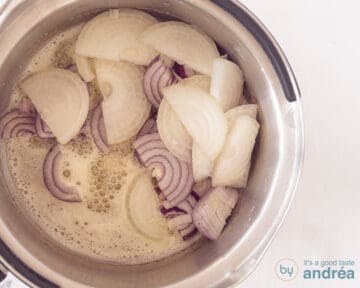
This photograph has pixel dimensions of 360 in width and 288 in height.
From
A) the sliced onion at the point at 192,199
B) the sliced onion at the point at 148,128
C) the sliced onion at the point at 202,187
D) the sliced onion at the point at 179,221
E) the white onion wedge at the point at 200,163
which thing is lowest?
the sliced onion at the point at 179,221

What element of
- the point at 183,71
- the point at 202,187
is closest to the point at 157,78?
the point at 183,71

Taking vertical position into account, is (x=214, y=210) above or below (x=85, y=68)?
below

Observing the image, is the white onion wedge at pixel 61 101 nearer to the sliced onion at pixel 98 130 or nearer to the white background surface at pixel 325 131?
the sliced onion at pixel 98 130

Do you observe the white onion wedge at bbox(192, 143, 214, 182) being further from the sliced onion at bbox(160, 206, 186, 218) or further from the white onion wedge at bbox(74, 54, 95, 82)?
the white onion wedge at bbox(74, 54, 95, 82)

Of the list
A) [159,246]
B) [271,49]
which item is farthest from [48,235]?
[271,49]

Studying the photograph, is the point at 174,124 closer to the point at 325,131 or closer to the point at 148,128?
the point at 148,128

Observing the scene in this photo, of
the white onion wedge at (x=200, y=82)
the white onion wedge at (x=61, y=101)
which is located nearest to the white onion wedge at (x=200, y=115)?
the white onion wedge at (x=200, y=82)

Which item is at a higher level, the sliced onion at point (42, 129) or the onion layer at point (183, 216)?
the sliced onion at point (42, 129)
